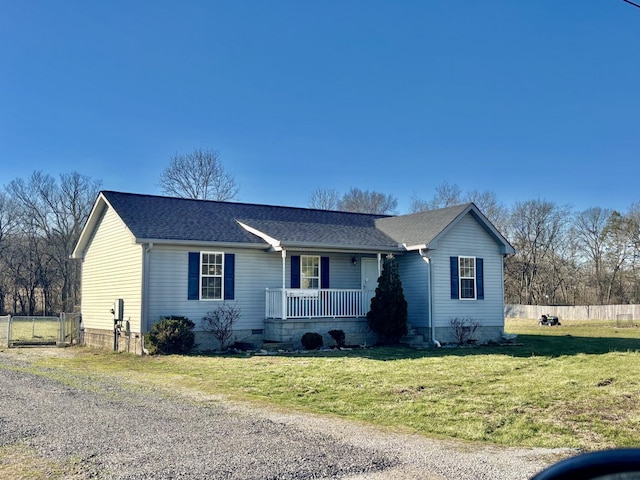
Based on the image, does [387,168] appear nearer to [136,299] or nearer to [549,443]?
[136,299]

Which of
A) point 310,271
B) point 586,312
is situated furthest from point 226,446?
point 586,312

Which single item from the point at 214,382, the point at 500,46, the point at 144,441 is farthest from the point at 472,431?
the point at 500,46

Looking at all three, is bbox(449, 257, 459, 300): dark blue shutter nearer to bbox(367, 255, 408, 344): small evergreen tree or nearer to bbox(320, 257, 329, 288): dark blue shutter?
bbox(367, 255, 408, 344): small evergreen tree

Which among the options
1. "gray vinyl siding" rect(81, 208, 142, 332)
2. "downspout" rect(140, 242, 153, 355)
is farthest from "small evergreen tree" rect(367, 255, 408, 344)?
"gray vinyl siding" rect(81, 208, 142, 332)

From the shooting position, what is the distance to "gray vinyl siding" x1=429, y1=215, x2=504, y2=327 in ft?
69.8

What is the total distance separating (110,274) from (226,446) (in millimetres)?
15773

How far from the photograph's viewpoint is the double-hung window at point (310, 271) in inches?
832

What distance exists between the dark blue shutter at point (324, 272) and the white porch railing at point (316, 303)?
24.5 inches

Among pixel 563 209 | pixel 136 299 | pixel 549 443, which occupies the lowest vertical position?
pixel 549 443

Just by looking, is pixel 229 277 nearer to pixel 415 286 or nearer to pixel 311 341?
pixel 311 341

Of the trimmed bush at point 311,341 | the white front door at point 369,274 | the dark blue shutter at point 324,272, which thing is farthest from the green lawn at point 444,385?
the white front door at point 369,274

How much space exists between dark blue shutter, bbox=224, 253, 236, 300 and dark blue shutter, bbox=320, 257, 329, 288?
11.0 ft

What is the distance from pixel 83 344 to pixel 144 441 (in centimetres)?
1735

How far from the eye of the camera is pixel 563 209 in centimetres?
5659
